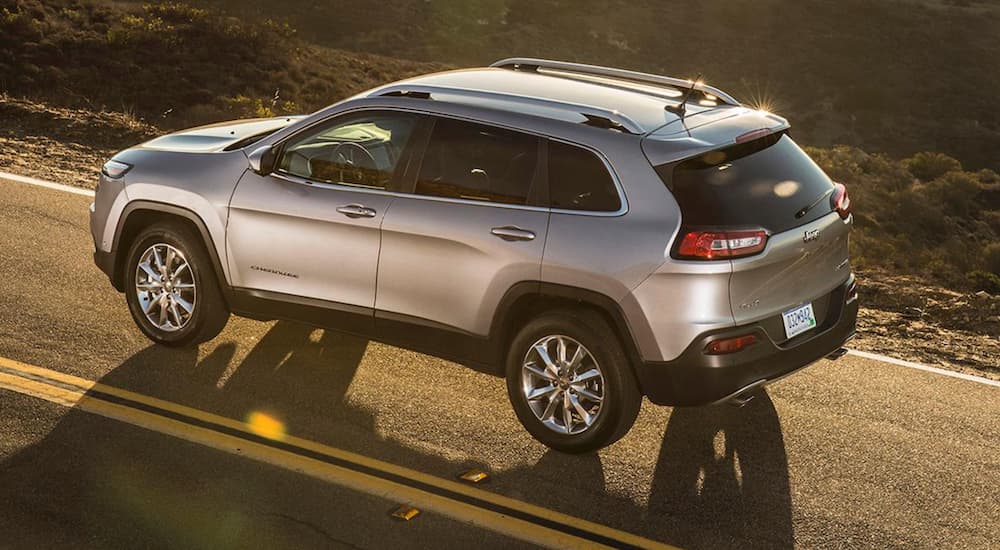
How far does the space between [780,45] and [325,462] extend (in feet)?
162

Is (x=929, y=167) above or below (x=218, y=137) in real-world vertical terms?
below

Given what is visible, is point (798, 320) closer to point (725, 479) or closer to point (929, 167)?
point (725, 479)

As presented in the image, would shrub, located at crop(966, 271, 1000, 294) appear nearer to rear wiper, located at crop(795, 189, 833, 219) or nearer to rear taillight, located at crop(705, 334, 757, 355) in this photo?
rear wiper, located at crop(795, 189, 833, 219)

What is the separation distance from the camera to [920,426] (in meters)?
6.82

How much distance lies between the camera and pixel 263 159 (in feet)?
22.5

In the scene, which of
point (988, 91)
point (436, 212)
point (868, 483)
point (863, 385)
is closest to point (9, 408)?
point (436, 212)

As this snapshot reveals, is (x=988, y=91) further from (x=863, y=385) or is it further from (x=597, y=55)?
(x=863, y=385)

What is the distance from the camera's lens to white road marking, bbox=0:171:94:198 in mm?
11096

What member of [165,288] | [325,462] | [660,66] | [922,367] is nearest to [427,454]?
[325,462]

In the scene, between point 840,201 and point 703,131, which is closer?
point 703,131

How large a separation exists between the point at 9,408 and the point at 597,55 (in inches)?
1780

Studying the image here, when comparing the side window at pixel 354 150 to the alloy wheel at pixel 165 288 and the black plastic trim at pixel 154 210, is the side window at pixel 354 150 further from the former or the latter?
the alloy wheel at pixel 165 288

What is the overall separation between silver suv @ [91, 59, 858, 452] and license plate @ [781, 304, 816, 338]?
1cm

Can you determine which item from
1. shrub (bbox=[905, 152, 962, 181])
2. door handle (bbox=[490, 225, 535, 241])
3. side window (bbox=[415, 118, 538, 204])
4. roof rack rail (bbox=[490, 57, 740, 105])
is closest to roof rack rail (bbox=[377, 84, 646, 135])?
side window (bbox=[415, 118, 538, 204])
